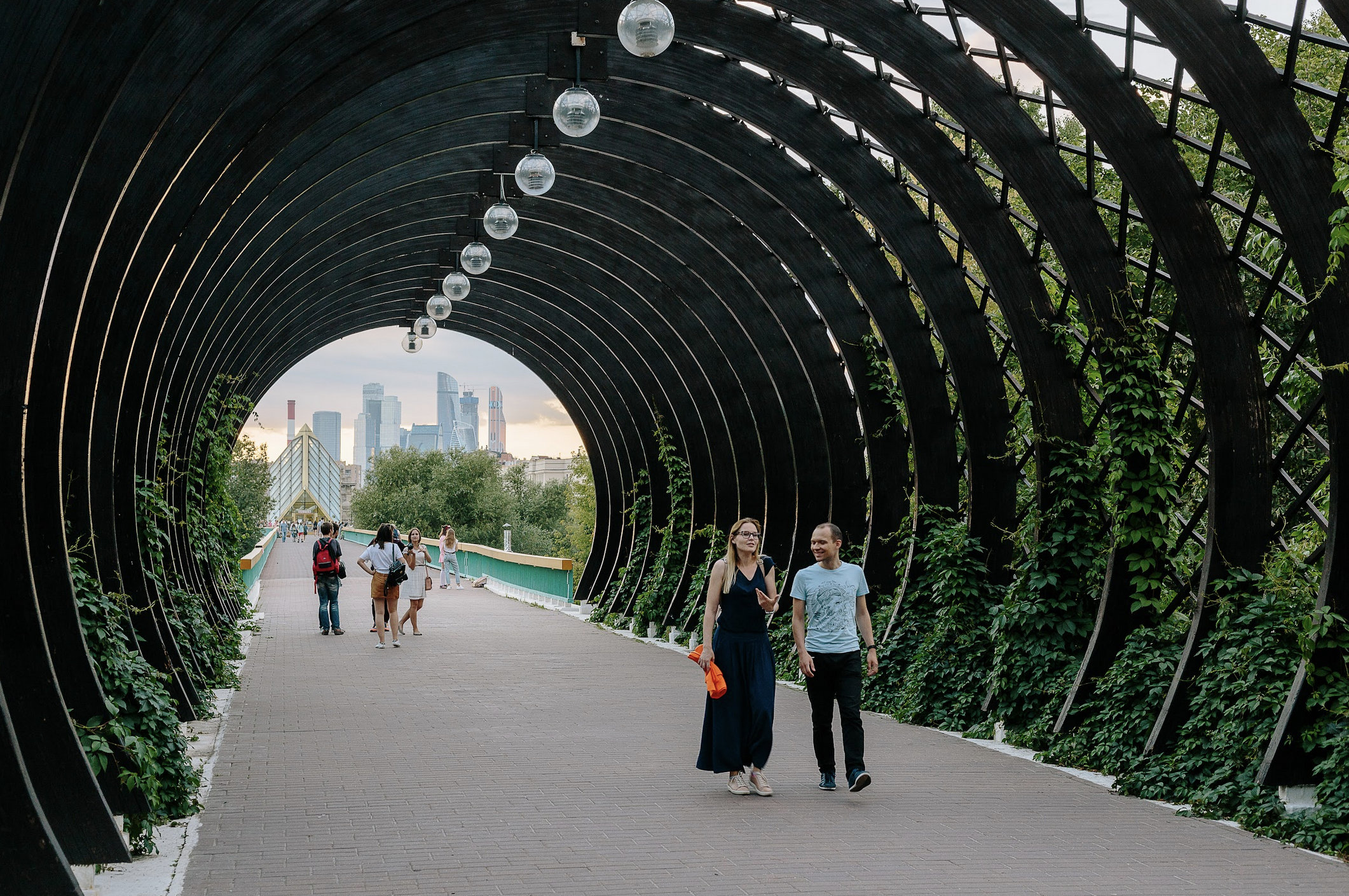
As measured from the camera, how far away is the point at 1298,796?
792 centimetres

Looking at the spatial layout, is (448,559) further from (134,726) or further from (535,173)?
(134,726)

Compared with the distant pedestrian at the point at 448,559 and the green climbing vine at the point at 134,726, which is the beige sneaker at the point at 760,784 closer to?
the green climbing vine at the point at 134,726

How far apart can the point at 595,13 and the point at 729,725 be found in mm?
5929

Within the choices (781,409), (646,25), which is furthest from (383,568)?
(646,25)

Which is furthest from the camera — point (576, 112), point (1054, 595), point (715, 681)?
point (1054, 595)

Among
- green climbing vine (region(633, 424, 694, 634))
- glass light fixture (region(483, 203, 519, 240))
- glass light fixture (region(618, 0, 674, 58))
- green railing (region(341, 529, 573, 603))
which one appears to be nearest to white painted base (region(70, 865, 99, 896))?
glass light fixture (region(618, 0, 674, 58))

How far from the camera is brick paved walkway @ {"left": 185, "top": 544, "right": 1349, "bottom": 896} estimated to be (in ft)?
21.3

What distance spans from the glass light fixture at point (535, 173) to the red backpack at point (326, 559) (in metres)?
11.1

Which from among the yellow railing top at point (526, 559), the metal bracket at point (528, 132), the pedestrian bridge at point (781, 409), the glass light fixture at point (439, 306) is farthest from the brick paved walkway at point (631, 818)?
the yellow railing top at point (526, 559)

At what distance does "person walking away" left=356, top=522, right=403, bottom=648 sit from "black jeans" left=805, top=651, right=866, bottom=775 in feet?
37.2

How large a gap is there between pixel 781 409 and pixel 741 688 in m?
9.93

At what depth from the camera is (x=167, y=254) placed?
9.41 meters

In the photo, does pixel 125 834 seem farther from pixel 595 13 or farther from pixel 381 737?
pixel 595 13

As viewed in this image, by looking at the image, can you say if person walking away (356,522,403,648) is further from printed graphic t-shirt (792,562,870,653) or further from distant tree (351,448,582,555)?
distant tree (351,448,582,555)
